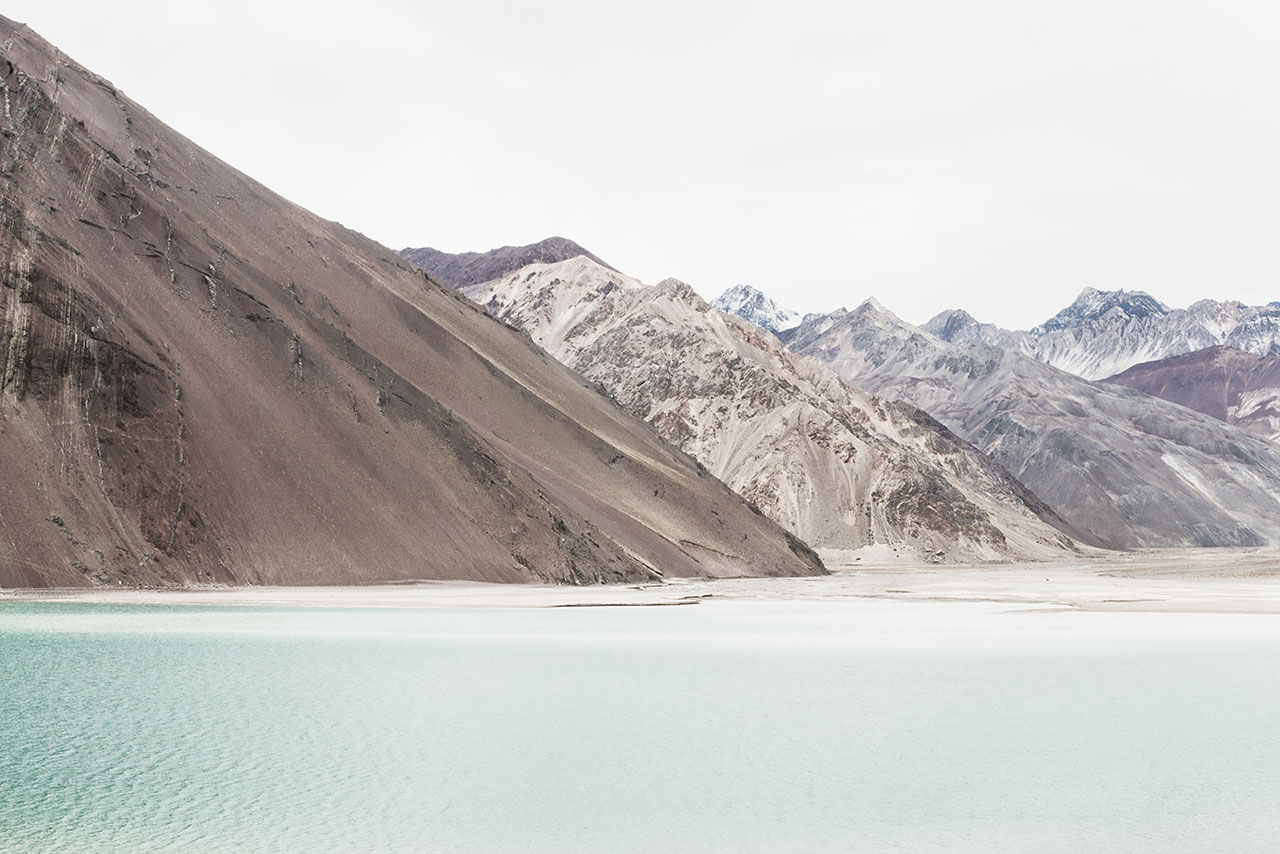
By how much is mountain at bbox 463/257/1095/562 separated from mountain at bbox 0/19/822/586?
1608 inches

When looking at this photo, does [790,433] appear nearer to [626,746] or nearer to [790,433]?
[790,433]

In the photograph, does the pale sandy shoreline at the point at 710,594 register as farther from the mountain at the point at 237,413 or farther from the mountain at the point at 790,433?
the mountain at the point at 790,433

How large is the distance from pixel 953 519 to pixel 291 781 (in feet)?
463

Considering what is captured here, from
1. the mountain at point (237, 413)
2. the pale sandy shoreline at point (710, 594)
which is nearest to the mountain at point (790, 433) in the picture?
the mountain at point (237, 413)

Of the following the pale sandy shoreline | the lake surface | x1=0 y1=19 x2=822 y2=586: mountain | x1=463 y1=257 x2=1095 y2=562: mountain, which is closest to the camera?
the lake surface

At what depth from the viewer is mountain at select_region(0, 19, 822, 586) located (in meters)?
56.1

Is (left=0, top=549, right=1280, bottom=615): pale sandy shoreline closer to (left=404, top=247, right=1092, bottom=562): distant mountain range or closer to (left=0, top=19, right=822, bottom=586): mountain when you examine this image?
(left=0, top=19, right=822, bottom=586): mountain

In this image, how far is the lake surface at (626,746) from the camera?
13078mm

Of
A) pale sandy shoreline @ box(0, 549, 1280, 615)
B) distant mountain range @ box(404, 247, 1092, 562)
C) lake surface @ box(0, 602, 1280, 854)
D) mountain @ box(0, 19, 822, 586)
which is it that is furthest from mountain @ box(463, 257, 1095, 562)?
lake surface @ box(0, 602, 1280, 854)

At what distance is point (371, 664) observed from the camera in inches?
1062

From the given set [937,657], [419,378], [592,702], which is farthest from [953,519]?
[592,702]

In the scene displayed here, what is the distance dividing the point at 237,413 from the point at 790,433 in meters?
92.6

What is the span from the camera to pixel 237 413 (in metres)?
65.0

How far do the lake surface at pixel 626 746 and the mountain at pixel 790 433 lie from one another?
362ft
